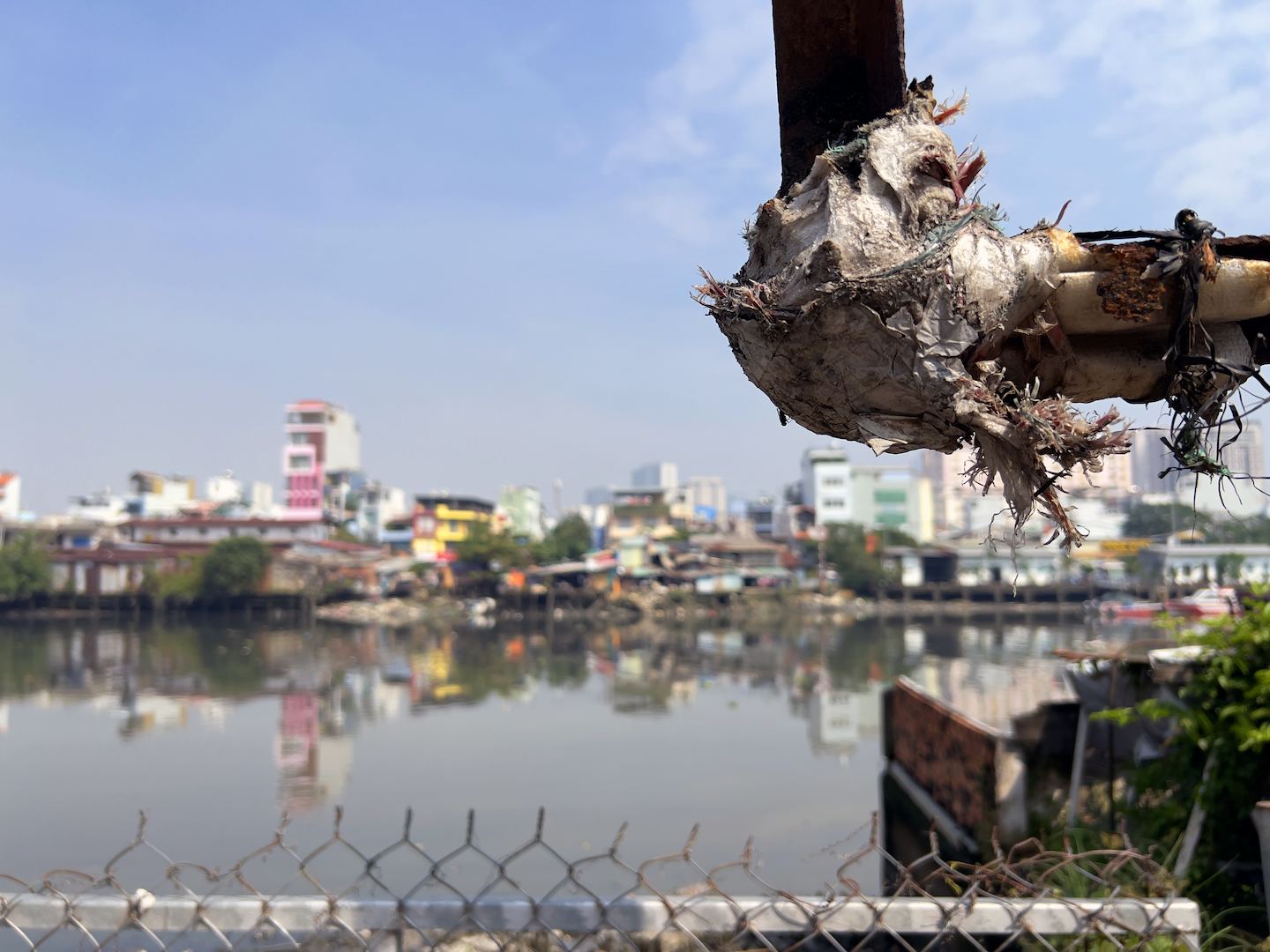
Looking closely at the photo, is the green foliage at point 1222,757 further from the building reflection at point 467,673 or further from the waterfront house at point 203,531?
the waterfront house at point 203,531

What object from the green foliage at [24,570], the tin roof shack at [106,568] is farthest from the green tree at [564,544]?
the green foliage at [24,570]

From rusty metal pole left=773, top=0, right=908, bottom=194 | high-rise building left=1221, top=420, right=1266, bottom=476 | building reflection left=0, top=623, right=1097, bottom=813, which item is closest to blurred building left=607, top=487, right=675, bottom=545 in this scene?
building reflection left=0, top=623, right=1097, bottom=813

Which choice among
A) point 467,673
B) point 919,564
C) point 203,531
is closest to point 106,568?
point 203,531

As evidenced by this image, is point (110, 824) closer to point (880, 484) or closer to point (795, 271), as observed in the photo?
point (795, 271)

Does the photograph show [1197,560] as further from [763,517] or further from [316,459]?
[316,459]

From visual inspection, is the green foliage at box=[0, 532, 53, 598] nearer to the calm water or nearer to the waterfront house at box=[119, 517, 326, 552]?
the waterfront house at box=[119, 517, 326, 552]

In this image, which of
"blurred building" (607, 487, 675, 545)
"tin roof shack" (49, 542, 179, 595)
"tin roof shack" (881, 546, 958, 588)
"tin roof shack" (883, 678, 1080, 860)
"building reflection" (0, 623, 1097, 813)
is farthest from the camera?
"blurred building" (607, 487, 675, 545)
